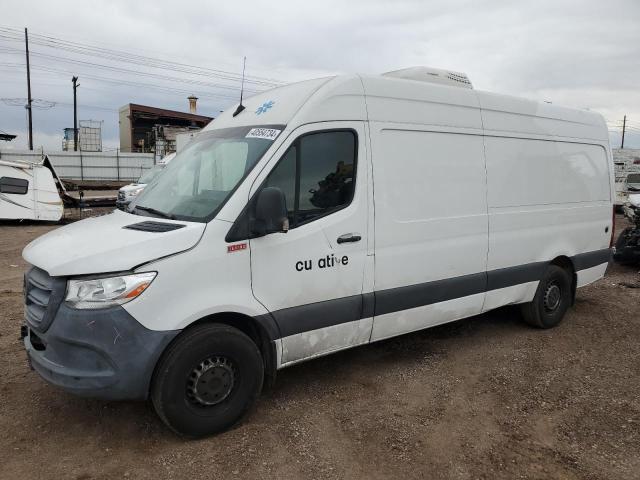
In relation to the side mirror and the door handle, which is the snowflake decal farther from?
the door handle

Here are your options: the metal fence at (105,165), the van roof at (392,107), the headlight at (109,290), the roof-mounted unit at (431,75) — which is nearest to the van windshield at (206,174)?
the van roof at (392,107)

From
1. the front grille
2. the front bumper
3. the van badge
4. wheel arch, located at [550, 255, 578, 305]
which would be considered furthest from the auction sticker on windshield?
wheel arch, located at [550, 255, 578, 305]

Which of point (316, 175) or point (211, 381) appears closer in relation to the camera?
point (211, 381)

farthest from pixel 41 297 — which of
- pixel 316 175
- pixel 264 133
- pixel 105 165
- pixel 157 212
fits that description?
pixel 105 165

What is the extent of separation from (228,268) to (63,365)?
1.17 metres

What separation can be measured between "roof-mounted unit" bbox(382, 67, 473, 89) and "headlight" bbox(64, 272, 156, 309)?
3144 mm

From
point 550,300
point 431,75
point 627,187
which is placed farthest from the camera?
point 627,187

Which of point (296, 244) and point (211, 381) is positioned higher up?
point (296, 244)

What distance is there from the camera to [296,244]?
3.76m

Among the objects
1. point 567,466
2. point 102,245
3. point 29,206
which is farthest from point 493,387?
point 29,206

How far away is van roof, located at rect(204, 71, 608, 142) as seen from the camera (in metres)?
4.00

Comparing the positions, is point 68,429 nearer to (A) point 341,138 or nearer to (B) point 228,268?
(B) point 228,268

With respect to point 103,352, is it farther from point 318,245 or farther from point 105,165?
point 105,165

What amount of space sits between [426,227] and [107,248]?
261 centimetres
